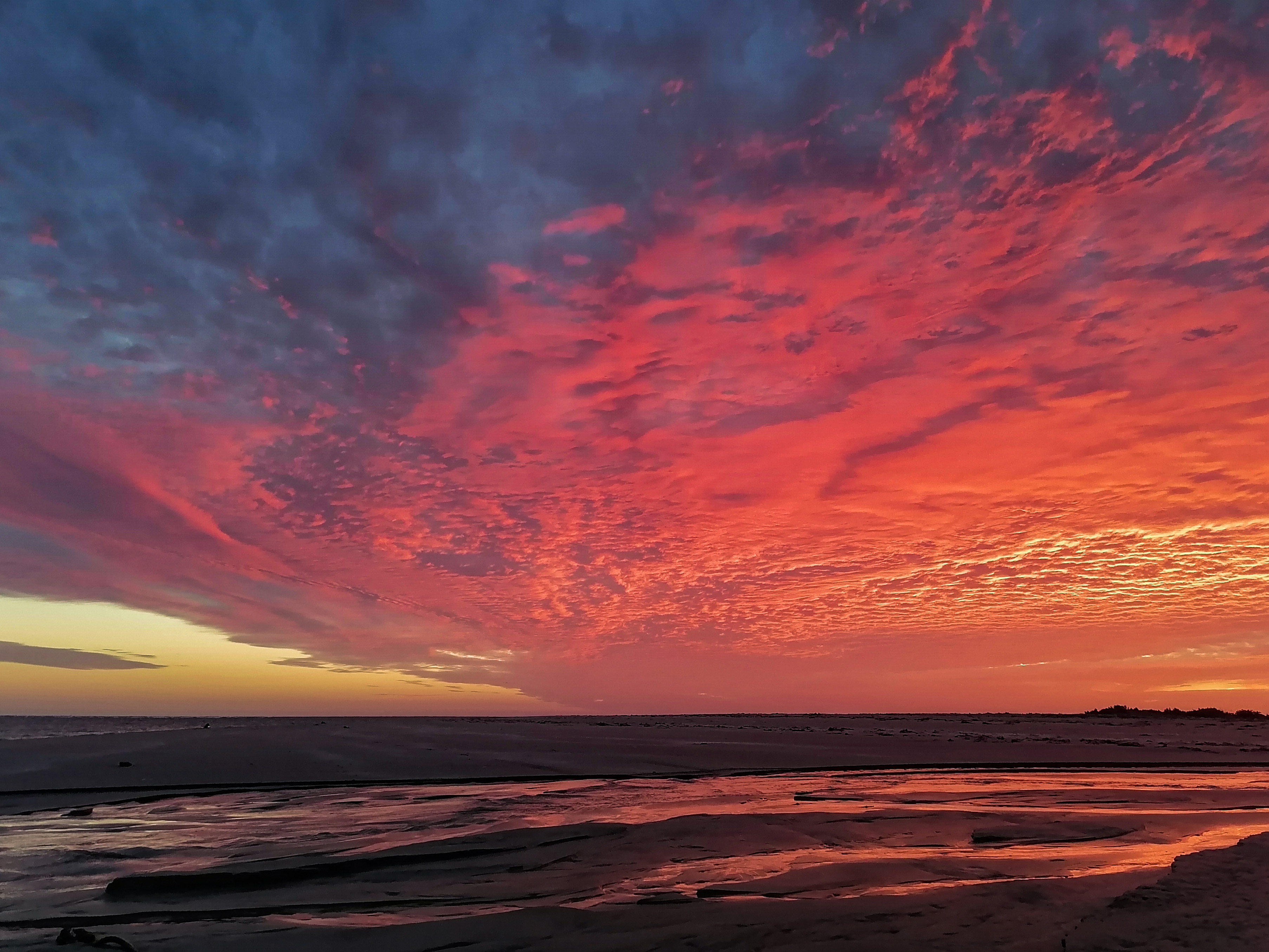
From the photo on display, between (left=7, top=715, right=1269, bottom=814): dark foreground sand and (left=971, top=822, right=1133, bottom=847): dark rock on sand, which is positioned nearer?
(left=971, top=822, right=1133, bottom=847): dark rock on sand

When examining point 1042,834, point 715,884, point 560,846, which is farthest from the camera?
point 1042,834

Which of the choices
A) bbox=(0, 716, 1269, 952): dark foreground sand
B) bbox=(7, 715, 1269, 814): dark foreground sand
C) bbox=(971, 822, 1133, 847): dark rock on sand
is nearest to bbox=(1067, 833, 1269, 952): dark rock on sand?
bbox=(0, 716, 1269, 952): dark foreground sand

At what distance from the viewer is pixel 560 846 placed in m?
11.7

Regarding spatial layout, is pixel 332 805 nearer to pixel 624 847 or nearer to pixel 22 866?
pixel 22 866

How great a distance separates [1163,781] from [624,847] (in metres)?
19.8

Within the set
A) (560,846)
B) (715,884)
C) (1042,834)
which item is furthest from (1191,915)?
(560,846)

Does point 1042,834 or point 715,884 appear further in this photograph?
point 1042,834

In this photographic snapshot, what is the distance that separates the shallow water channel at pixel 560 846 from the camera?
8.65 m

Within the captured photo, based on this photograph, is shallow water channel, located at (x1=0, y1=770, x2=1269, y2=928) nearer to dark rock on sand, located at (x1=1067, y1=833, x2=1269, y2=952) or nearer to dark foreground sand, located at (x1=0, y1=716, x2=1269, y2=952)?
dark foreground sand, located at (x1=0, y1=716, x2=1269, y2=952)

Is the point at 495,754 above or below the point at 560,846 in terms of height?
above

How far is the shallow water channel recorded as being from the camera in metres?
8.65

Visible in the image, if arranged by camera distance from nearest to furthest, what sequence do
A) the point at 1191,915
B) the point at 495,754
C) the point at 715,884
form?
1. the point at 1191,915
2. the point at 715,884
3. the point at 495,754

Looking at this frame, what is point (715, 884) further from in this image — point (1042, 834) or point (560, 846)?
point (1042, 834)

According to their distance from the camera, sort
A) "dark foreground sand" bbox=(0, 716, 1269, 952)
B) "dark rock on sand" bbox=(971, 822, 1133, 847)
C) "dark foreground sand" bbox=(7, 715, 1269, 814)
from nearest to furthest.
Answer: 1. "dark foreground sand" bbox=(0, 716, 1269, 952)
2. "dark rock on sand" bbox=(971, 822, 1133, 847)
3. "dark foreground sand" bbox=(7, 715, 1269, 814)
